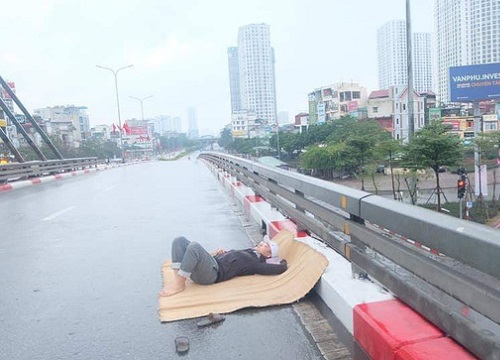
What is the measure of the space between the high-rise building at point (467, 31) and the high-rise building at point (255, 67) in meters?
84.3

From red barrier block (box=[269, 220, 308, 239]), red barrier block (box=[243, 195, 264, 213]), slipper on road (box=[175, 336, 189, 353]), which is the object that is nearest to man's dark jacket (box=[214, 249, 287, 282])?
Result: red barrier block (box=[269, 220, 308, 239])

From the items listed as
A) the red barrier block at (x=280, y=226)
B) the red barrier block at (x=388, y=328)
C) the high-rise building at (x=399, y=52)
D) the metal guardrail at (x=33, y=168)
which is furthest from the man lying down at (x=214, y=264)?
the high-rise building at (x=399, y=52)

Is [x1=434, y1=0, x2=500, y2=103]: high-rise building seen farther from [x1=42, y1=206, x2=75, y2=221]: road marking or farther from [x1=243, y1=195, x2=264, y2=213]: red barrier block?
[x1=42, y1=206, x2=75, y2=221]: road marking

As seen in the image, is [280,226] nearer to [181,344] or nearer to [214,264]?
[214,264]

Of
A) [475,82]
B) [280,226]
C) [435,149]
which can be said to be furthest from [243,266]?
[475,82]

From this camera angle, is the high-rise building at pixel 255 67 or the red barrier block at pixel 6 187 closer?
the red barrier block at pixel 6 187

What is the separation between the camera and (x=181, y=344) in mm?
3078

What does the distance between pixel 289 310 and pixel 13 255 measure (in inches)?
158

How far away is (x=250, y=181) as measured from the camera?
9.39 meters

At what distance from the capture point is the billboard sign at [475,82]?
4125 centimetres

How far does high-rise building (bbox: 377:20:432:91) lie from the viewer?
262 feet

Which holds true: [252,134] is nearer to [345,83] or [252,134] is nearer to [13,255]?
[345,83]

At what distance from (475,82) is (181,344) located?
45.1 m

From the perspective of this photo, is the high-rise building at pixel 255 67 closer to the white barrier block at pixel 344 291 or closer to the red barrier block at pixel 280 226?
the red barrier block at pixel 280 226
